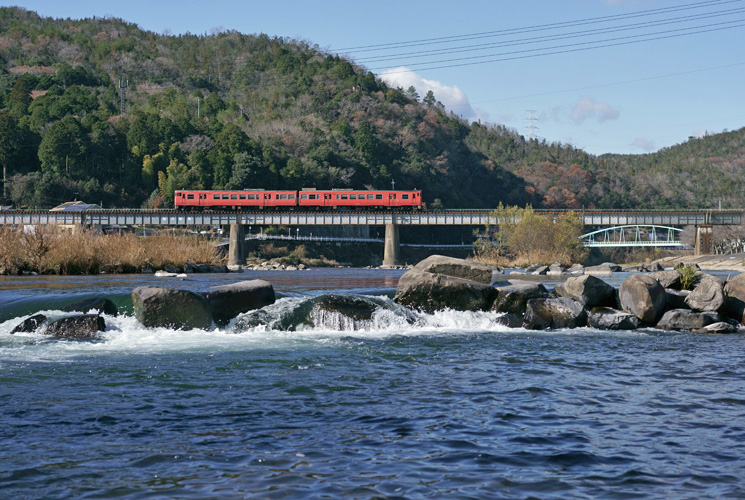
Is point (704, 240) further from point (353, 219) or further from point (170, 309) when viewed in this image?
point (170, 309)

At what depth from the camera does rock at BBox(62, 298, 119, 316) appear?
19047 mm

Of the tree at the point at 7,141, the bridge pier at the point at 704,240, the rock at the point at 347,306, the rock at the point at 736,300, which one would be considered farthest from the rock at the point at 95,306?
the tree at the point at 7,141

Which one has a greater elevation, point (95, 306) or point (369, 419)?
point (95, 306)

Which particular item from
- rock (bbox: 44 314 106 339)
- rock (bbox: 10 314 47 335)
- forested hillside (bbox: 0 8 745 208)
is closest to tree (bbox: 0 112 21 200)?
forested hillside (bbox: 0 8 745 208)

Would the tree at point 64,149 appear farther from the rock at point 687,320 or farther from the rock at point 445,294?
the rock at point 687,320

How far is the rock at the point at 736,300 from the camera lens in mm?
20766

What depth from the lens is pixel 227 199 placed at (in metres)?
82.9

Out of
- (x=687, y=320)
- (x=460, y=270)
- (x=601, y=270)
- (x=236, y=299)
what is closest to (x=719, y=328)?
(x=687, y=320)

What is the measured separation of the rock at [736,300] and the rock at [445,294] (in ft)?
23.7

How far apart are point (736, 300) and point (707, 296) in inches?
40.8

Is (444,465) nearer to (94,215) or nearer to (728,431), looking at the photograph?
(728,431)

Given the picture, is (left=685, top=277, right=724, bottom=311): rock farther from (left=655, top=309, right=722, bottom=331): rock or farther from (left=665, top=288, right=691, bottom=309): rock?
(left=655, top=309, right=722, bottom=331): rock

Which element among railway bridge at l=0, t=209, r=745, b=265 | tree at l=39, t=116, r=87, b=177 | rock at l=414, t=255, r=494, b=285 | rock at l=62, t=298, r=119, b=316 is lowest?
rock at l=62, t=298, r=119, b=316

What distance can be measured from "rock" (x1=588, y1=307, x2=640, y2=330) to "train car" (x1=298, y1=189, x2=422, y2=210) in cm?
6461
